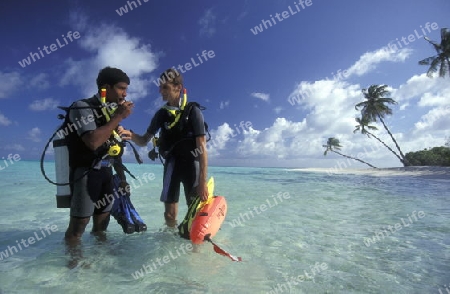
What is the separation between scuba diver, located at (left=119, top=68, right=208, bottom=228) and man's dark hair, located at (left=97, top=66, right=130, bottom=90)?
73 cm

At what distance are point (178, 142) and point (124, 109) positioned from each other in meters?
1.20

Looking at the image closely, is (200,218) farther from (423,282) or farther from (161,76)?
(423,282)

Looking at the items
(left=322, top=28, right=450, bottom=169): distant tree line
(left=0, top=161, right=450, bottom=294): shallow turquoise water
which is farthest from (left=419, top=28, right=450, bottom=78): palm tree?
(left=0, top=161, right=450, bottom=294): shallow turquoise water

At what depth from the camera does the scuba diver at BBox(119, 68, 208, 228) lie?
3.47 metres

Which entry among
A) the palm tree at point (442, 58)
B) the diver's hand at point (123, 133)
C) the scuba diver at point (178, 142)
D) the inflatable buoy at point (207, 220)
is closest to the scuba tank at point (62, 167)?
the diver's hand at point (123, 133)

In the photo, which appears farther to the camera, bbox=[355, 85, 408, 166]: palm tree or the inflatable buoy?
bbox=[355, 85, 408, 166]: palm tree

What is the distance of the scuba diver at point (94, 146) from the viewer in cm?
258

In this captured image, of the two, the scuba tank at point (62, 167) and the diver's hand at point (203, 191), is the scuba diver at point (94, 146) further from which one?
the diver's hand at point (203, 191)

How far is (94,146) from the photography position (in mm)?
2574

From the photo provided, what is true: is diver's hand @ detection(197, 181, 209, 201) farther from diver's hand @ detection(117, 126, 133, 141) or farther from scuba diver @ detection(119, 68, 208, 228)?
diver's hand @ detection(117, 126, 133, 141)

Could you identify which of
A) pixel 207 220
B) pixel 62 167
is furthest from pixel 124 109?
pixel 207 220

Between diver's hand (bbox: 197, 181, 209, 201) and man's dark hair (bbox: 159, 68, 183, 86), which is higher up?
man's dark hair (bbox: 159, 68, 183, 86)

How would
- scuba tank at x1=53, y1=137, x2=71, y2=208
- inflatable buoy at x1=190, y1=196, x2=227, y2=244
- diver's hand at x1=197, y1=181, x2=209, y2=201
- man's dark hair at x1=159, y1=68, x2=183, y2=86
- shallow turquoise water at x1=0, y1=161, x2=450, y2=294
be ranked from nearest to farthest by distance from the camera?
shallow turquoise water at x1=0, y1=161, x2=450, y2=294, scuba tank at x1=53, y1=137, x2=71, y2=208, inflatable buoy at x1=190, y1=196, x2=227, y2=244, diver's hand at x1=197, y1=181, x2=209, y2=201, man's dark hair at x1=159, y1=68, x2=183, y2=86

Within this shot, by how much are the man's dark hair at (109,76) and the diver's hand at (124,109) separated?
54cm
